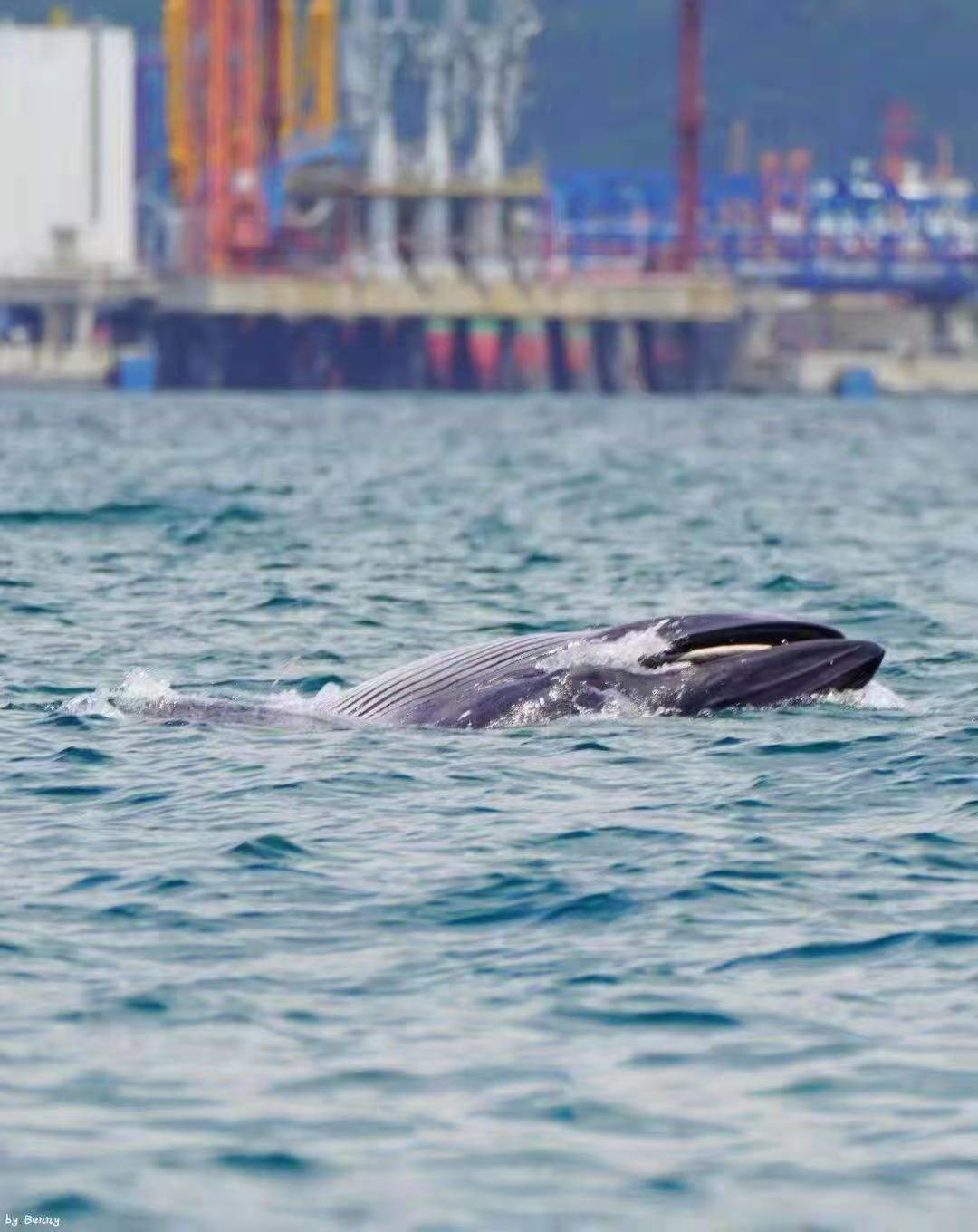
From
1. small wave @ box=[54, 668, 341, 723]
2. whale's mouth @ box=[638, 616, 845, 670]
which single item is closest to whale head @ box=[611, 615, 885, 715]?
whale's mouth @ box=[638, 616, 845, 670]

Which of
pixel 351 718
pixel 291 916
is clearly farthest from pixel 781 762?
pixel 291 916

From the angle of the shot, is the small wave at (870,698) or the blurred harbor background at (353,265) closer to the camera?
the small wave at (870,698)

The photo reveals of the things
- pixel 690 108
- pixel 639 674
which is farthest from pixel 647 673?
pixel 690 108

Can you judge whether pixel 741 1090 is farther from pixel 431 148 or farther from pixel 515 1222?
pixel 431 148

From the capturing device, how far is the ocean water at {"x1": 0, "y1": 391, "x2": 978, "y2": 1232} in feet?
37.5

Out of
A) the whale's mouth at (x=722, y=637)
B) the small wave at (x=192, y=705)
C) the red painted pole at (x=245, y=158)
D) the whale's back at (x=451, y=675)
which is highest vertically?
the red painted pole at (x=245, y=158)

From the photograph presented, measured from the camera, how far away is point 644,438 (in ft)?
329

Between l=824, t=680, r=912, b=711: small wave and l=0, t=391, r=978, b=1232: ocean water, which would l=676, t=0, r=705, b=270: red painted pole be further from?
l=824, t=680, r=912, b=711: small wave

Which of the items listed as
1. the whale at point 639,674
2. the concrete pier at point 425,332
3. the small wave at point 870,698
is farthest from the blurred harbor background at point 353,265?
the whale at point 639,674

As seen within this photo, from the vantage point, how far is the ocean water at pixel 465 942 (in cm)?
1144

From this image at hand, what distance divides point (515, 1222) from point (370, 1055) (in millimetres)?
2038

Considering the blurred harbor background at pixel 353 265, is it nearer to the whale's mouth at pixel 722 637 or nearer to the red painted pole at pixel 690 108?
the red painted pole at pixel 690 108

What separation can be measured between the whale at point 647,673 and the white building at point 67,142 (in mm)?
176980

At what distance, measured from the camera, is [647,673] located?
69.3 ft
